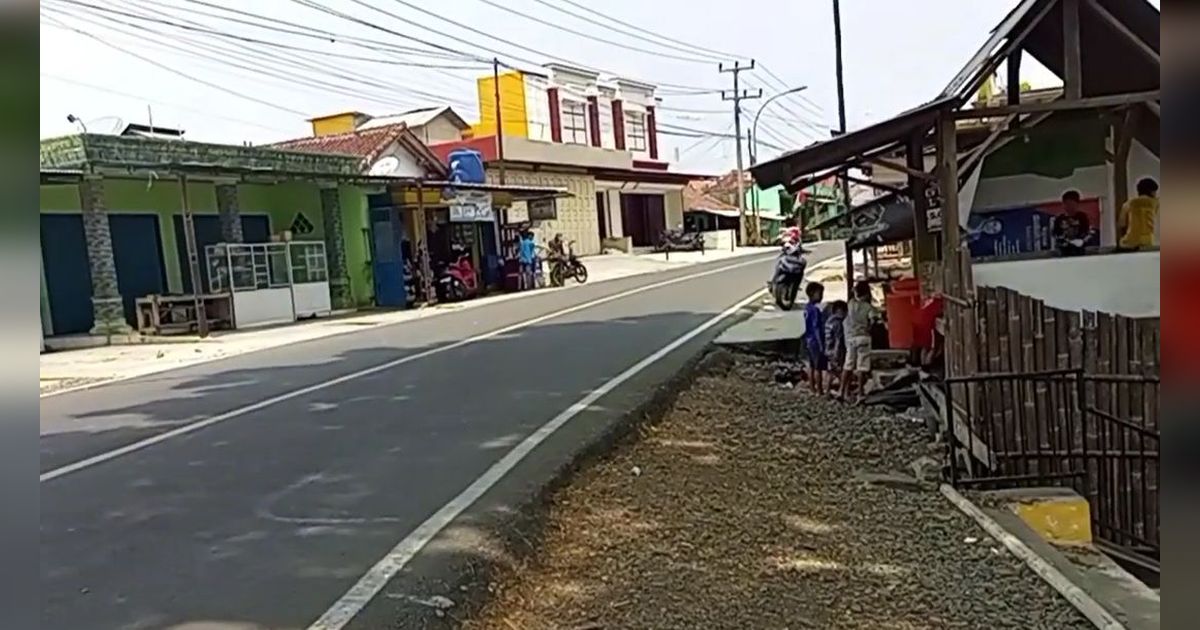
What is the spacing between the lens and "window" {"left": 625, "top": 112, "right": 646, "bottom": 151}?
159ft

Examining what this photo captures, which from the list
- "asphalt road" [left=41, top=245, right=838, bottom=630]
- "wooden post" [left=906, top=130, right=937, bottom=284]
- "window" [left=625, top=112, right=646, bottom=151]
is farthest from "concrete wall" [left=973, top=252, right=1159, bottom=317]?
"window" [left=625, top=112, right=646, bottom=151]

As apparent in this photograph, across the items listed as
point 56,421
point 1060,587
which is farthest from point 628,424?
point 56,421

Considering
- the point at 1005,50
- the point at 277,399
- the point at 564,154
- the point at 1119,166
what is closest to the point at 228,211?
the point at 277,399

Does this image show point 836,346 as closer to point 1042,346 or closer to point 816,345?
point 816,345

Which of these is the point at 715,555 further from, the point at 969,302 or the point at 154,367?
the point at 154,367

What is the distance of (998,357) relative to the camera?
6816 mm

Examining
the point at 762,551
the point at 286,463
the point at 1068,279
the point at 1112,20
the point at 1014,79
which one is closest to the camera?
the point at 762,551

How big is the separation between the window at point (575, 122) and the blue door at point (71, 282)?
2685 centimetres

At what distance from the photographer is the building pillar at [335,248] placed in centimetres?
2398

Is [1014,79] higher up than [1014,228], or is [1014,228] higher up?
[1014,79]

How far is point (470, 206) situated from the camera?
2633 centimetres

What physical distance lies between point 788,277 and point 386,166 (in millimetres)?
13081

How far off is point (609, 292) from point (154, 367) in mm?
11855

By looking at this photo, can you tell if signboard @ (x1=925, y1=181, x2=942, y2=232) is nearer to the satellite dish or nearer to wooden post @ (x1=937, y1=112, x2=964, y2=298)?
wooden post @ (x1=937, y1=112, x2=964, y2=298)
